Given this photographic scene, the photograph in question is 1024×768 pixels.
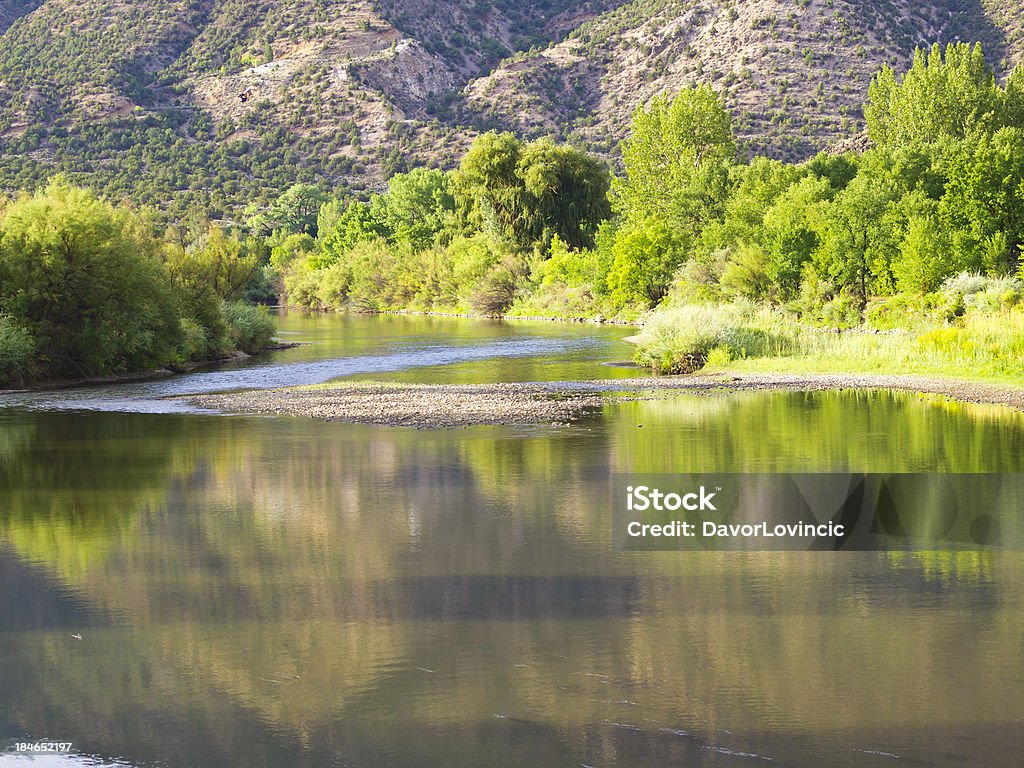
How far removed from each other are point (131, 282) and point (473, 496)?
25.9m

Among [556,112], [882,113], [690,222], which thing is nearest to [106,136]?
[556,112]

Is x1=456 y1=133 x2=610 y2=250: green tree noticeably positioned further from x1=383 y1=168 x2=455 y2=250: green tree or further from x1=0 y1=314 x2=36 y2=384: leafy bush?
x1=0 y1=314 x2=36 y2=384: leafy bush

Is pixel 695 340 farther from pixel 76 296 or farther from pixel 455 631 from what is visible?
pixel 455 631

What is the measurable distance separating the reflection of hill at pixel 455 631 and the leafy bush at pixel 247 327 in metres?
33.4

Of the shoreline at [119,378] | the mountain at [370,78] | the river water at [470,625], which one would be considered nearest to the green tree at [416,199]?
the mountain at [370,78]

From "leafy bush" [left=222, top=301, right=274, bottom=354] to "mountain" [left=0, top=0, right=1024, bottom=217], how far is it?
7852cm

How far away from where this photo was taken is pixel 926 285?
1950 inches

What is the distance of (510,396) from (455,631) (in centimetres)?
2068

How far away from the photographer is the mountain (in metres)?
135

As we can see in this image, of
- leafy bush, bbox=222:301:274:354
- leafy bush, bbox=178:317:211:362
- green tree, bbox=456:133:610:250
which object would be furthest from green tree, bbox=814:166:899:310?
green tree, bbox=456:133:610:250

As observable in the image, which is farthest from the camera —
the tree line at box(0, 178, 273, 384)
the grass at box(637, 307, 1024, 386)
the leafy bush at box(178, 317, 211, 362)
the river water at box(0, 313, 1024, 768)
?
the leafy bush at box(178, 317, 211, 362)

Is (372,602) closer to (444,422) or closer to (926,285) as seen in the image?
(444,422)

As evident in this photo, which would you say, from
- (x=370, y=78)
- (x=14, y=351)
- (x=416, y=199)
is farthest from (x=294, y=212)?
(x=14, y=351)

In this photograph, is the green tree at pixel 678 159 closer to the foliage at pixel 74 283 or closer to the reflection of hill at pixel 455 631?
the foliage at pixel 74 283
